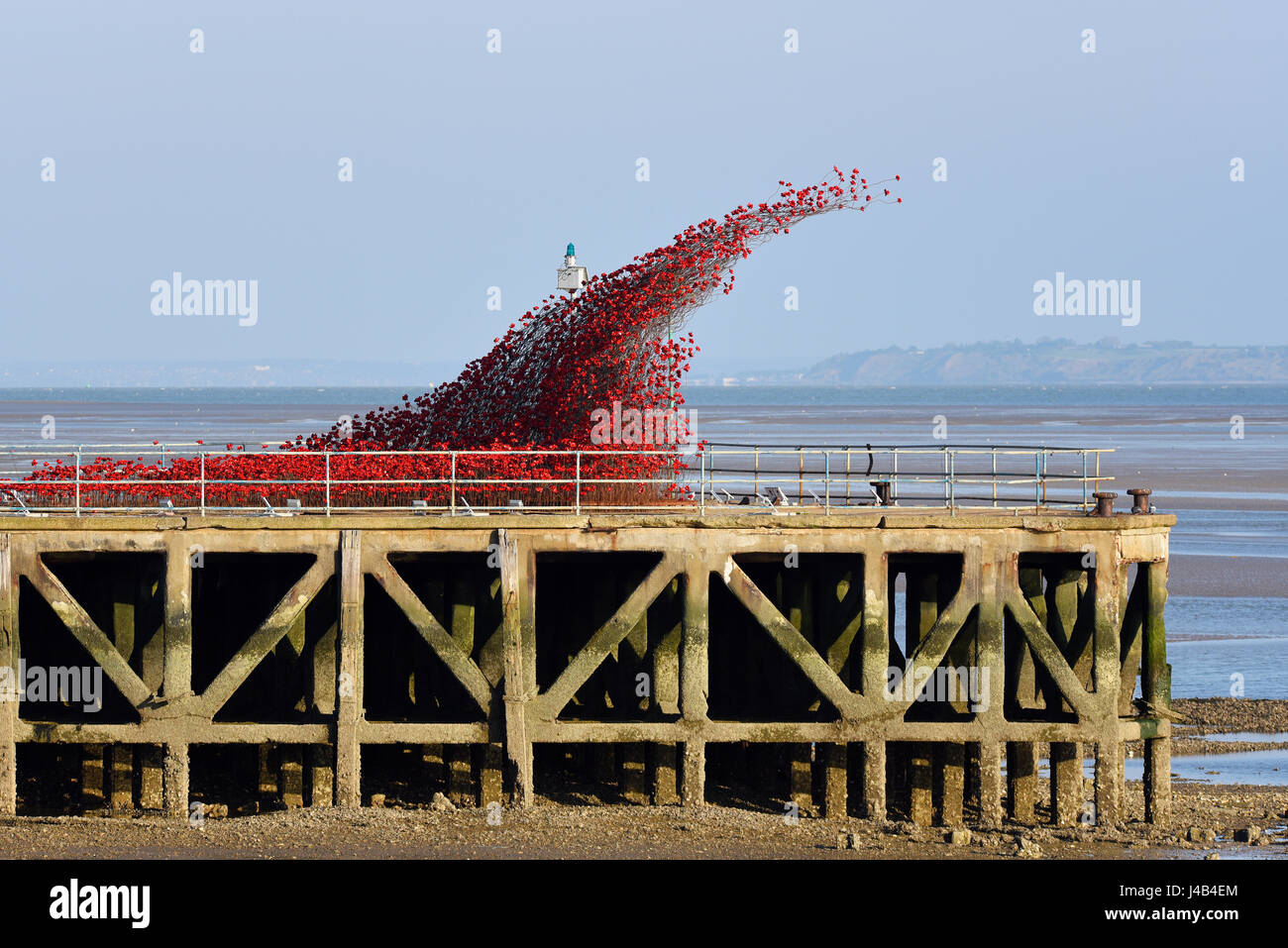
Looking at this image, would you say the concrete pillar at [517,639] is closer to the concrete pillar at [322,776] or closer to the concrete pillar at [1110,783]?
the concrete pillar at [322,776]

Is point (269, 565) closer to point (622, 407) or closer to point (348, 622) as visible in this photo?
point (348, 622)

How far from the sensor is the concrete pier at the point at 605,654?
906 inches

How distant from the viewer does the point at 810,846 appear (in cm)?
2283

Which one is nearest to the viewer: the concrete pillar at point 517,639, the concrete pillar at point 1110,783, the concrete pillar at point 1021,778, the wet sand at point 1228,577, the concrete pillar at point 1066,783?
the concrete pillar at point 517,639

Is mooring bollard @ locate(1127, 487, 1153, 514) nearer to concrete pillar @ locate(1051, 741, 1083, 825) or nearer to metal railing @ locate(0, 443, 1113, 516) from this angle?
metal railing @ locate(0, 443, 1113, 516)

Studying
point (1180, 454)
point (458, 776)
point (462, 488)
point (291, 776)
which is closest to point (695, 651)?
point (458, 776)

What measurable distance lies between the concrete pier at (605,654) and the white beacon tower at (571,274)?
15.4 feet

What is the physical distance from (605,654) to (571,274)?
715cm

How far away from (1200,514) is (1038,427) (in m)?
89.2

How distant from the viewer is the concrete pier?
23.0 meters

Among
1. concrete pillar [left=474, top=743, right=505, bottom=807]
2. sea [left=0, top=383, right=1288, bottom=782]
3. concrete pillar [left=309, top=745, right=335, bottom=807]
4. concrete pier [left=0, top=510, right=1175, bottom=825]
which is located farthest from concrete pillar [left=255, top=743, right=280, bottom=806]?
Answer: sea [left=0, top=383, right=1288, bottom=782]

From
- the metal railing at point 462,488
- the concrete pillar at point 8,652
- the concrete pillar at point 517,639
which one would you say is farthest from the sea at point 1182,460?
the concrete pillar at point 517,639

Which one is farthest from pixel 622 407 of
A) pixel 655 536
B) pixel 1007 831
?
pixel 1007 831

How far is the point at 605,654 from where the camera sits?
906 inches
